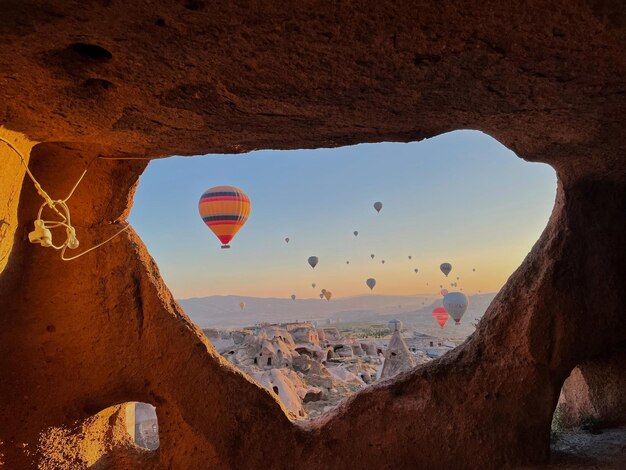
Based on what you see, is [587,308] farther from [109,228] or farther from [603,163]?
[109,228]

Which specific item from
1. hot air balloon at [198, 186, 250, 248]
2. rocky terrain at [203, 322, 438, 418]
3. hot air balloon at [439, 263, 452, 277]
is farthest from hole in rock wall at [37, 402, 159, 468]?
hot air balloon at [439, 263, 452, 277]

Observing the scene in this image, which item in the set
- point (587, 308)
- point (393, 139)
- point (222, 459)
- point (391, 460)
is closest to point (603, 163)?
point (587, 308)

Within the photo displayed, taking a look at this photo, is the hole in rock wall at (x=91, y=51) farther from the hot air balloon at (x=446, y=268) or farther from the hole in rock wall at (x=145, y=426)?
the hot air balloon at (x=446, y=268)

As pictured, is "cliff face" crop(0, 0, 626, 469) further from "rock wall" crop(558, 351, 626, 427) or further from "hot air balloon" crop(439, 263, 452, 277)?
"hot air balloon" crop(439, 263, 452, 277)

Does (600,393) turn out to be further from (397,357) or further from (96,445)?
(397,357)

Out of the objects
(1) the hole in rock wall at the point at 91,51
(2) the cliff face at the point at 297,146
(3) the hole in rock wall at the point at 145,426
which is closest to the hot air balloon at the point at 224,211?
(3) the hole in rock wall at the point at 145,426
